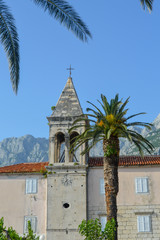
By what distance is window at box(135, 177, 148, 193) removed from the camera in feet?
99.6

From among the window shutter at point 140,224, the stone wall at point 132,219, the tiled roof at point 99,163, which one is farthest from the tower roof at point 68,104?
the window shutter at point 140,224

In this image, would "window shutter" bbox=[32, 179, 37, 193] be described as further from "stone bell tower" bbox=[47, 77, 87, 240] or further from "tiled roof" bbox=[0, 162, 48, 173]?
"stone bell tower" bbox=[47, 77, 87, 240]

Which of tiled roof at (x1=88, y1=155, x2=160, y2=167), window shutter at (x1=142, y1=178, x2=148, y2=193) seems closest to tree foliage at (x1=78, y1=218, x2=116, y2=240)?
window shutter at (x1=142, y1=178, x2=148, y2=193)

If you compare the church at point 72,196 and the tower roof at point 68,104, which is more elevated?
the tower roof at point 68,104

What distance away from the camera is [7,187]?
31.8 m

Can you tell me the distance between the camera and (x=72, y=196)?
3034 centimetres

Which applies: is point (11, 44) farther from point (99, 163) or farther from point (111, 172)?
point (99, 163)

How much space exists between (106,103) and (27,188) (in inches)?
489

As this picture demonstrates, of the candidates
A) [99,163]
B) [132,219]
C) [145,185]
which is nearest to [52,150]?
[99,163]

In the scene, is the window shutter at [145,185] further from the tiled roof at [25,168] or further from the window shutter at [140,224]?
the tiled roof at [25,168]

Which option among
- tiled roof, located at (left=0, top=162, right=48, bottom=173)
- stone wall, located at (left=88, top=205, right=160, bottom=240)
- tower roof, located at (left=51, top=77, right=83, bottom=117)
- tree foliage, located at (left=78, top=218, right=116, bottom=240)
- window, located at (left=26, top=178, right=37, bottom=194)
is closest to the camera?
tree foliage, located at (left=78, top=218, right=116, bottom=240)

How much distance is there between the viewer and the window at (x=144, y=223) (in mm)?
29125

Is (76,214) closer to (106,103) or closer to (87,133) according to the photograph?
(87,133)

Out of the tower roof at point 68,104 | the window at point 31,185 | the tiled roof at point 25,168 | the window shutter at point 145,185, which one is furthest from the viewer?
the tower roof at point 68,104
